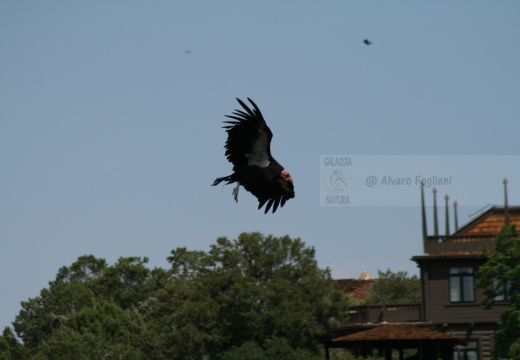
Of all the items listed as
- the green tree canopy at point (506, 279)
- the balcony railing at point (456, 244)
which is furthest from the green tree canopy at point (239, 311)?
the green tree canopy at point (506, 279)

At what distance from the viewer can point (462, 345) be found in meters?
55.6

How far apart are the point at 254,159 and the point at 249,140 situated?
18.9 inches

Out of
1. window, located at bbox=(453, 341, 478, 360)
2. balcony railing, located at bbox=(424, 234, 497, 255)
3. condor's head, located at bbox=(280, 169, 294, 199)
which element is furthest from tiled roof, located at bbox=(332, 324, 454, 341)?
condor's head, located at bbox=(280, 169, 294, 199)

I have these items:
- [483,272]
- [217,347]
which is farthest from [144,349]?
[483,272]

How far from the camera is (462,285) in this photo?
57.0 metres

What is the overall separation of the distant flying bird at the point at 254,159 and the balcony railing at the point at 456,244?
30.4 metres

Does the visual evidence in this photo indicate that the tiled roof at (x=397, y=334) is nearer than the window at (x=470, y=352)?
Yes

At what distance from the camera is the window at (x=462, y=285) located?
56.9 metres

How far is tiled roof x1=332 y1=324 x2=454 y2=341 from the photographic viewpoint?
51.6 meters

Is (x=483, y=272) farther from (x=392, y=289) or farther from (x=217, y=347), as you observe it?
(x=392, y=289)

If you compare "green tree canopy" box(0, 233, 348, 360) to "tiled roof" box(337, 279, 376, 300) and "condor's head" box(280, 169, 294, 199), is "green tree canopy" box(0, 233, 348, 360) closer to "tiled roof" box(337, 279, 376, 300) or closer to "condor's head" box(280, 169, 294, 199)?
"tiled roof" box(337, 279, 376, 300)

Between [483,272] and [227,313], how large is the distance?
62.0ft

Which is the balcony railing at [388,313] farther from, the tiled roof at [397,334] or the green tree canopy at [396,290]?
the green tree canopy at [396,290]

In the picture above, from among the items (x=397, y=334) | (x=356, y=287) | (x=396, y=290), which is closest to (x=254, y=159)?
(x=397, y=334)
